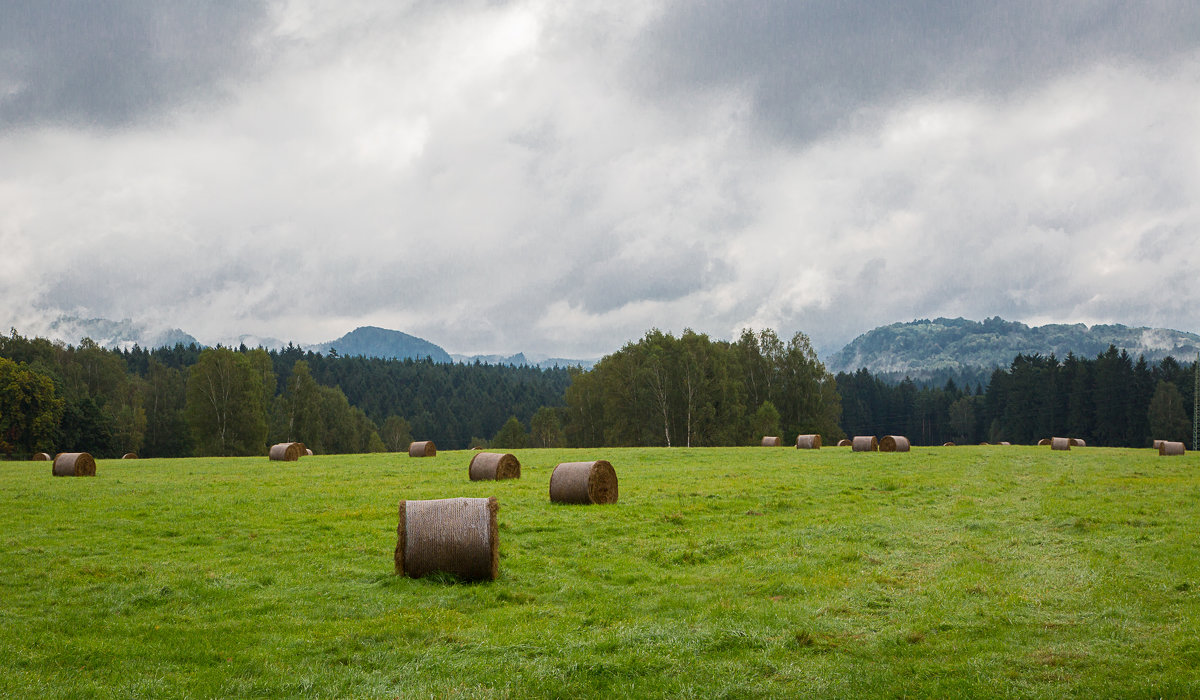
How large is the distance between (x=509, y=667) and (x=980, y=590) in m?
7.82

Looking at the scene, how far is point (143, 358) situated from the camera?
18100cm

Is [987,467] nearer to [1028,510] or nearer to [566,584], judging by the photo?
[1028,510]

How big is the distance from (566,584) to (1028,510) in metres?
15.7

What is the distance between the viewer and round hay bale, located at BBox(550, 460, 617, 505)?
2144 centimetres

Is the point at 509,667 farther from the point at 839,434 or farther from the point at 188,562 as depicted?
the point at 839,434

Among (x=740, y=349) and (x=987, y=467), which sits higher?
(x=740, y=349)

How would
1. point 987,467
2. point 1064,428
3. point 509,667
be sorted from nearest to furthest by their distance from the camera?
point 509,667 → point 987,467 → point 1064,428

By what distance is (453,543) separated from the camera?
1279 cm

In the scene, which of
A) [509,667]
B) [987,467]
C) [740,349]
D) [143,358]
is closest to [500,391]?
[143,358]

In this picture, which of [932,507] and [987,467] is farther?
[987,467]

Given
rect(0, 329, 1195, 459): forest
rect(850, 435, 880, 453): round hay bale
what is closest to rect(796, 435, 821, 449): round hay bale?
rect(850, 435, 880, 453): round hay bale

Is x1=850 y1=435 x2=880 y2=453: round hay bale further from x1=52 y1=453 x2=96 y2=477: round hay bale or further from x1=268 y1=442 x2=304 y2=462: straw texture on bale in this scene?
x1=52 y1=453 x2=96 y2=477: round hay bale

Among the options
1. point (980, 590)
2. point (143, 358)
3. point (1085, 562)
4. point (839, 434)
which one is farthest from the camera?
point (143, 358)

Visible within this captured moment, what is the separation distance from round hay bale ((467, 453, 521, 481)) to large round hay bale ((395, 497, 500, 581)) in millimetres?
16043
